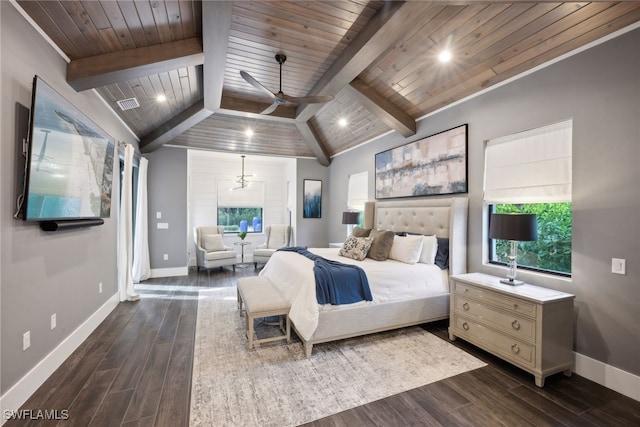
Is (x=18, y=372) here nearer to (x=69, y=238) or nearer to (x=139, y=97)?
(x=69, y=238)

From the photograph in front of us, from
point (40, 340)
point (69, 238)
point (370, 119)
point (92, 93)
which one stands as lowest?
point (40, 340)

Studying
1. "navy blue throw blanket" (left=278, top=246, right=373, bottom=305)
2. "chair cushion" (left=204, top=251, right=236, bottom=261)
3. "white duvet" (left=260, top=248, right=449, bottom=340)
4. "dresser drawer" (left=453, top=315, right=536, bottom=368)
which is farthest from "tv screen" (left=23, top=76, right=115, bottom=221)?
"dresser drawer" (left=453, top=315, right=536, bottom=368)

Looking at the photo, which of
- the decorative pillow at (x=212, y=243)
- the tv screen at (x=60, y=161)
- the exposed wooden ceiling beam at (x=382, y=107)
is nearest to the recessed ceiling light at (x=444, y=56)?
the exposed wooden ceiling beam at (x=382, y=107)

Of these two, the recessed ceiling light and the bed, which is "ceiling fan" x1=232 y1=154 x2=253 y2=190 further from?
the recessed ceiling light

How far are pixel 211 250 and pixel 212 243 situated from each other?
0.16 meters

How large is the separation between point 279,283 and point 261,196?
191 inches

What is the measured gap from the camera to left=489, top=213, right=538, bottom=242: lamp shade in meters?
2.45

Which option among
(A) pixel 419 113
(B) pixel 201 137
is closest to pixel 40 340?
(B) pixel 201 137

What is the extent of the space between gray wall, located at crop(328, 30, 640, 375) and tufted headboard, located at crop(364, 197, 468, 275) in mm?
758

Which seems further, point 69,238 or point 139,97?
point 139,97

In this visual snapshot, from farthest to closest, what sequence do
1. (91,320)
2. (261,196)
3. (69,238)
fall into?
(261,196)
(91,320)
(69,238)

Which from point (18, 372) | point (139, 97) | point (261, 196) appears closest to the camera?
point (18, 372)

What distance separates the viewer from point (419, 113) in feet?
13.9

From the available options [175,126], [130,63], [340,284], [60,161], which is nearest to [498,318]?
[340,284]
